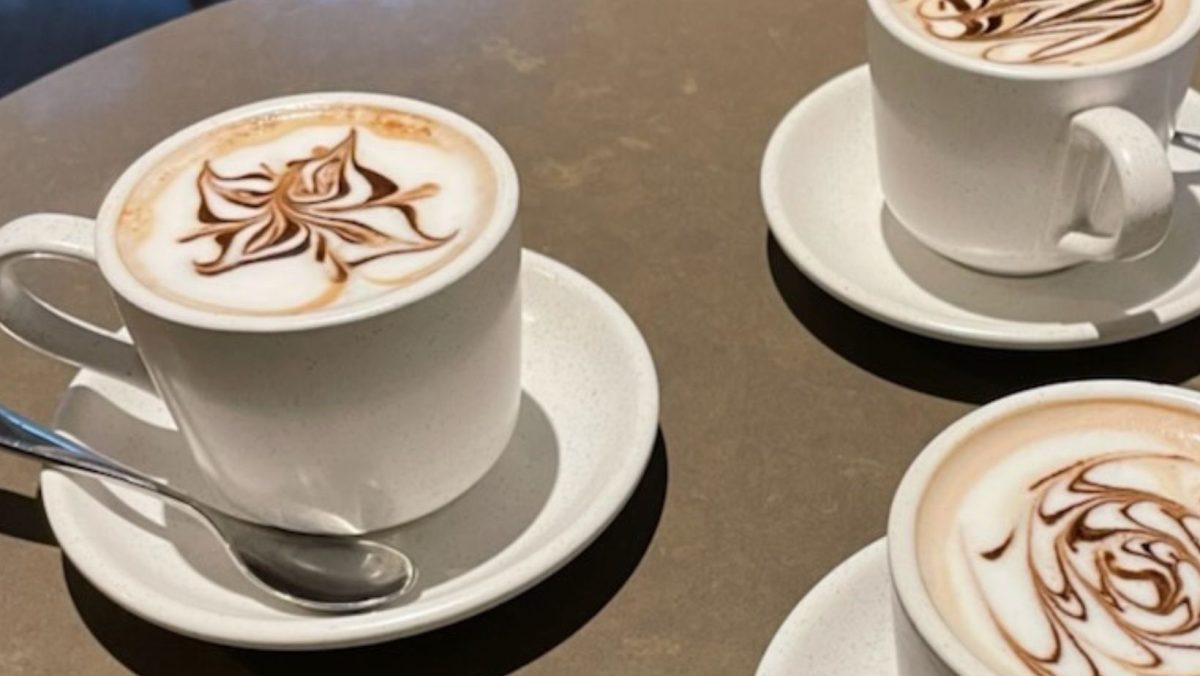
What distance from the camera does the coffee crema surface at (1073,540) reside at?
52 centimetres

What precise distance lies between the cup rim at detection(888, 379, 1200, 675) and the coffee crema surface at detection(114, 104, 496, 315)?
0.74 ft

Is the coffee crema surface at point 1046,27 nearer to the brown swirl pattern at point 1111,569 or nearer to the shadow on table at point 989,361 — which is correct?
the shadow on table at point 989,361

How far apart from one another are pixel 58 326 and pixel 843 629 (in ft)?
1.34

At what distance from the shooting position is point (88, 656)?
2.27 ft

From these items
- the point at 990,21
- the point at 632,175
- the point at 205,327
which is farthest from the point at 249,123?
the point at 990,21

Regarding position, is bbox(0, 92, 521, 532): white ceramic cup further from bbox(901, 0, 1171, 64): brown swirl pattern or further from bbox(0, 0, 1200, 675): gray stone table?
bbox(901, 0, 1171, 64): brown swirl pattern

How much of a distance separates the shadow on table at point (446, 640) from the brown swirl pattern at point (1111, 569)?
0.70 ft

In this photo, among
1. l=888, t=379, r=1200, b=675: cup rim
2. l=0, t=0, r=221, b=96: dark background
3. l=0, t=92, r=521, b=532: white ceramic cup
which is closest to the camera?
l=888, t=379, r=1200, b=675: cup rim

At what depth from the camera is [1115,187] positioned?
0.76 meters

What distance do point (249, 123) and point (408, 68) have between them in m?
0.35

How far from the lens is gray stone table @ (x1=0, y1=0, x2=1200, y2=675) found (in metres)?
0.69

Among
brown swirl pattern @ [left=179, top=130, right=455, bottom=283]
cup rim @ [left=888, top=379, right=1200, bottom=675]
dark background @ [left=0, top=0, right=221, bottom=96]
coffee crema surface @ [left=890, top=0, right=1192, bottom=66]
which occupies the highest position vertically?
brown swirl pattern @ [left=179, top=130, right=455, bottom=283]

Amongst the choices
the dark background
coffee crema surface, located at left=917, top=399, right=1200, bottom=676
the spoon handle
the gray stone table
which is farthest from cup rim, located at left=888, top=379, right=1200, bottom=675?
the dark background

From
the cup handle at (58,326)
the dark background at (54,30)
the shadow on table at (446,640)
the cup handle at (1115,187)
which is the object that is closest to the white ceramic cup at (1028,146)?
the cup handle at (1115,187)
